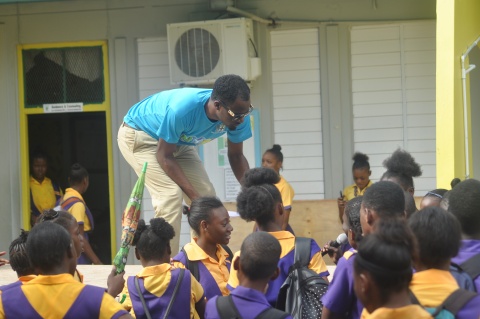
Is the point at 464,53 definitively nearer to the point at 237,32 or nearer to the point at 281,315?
the point at 237,32

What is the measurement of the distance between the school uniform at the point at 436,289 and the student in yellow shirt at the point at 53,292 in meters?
1.33

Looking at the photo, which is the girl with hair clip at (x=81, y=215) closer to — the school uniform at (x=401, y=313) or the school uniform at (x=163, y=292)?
the school uniform at (x=163, y=292)

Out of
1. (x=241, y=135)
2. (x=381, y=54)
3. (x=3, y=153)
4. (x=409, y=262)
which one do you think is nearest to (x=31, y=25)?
(x=3, y=153)

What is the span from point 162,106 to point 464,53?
2.78 meters

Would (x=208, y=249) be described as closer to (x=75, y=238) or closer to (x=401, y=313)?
(x=75, y=238)

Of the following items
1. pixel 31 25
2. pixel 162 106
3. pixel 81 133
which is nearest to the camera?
pixel 162 106

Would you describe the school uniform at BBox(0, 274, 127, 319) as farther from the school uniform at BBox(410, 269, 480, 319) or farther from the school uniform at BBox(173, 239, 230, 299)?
the school uniform at BBox(410, 269, 480, 319)

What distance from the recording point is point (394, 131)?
10.2 meters

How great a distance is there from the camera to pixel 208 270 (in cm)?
548

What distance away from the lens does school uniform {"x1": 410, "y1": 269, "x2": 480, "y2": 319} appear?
3.66m

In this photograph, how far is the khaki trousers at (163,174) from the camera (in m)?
6.68

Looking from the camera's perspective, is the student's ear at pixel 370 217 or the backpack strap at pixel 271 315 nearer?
the backpack strap at pixel 271 315

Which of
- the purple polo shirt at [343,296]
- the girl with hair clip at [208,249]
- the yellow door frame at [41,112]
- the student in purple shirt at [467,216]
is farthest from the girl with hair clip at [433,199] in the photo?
the yellow door frame at [41,112]

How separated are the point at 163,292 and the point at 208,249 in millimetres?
641
